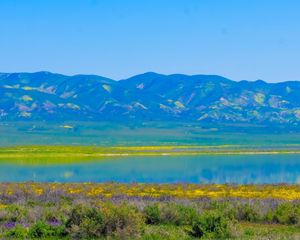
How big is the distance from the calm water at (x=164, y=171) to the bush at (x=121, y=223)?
111 feet

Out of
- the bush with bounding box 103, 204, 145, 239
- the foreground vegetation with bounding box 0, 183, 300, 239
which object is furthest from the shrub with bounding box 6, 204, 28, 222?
the bush with bounding box 103, 204, 145, 239

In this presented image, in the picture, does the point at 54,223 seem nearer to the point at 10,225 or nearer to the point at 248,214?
the point at 10,225

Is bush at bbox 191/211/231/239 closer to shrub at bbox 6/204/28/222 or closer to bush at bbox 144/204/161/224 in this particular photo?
bush at bbox 144/204/161/224

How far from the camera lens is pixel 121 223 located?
16875 mm

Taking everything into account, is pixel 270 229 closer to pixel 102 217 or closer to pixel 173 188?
pixel 102 217

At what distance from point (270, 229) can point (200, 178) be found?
35594 mm

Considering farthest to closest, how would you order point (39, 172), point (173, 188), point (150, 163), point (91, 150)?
point (91, 150), point (150, 163), point (39, 172), point (173, 188)

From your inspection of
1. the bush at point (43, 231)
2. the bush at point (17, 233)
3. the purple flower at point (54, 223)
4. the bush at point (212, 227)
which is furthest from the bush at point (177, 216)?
the bush at point (17, 233)

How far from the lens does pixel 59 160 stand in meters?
76.6

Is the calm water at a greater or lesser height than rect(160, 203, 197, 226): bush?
lesser

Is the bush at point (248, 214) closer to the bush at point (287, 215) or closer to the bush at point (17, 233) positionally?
the bush at point (287, 215)

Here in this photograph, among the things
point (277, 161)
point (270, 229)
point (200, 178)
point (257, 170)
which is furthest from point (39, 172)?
point (270, 229)

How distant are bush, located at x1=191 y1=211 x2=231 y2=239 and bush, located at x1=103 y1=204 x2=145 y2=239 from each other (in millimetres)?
1525

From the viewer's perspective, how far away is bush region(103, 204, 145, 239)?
54.4 ft
